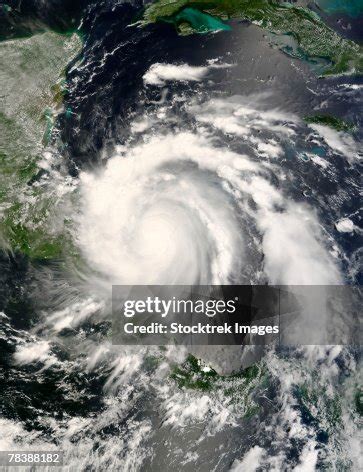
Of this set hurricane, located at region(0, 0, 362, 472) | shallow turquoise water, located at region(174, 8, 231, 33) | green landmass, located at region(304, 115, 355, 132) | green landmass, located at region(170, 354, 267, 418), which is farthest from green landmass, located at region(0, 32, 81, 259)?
green landmass, located at region(304, 115, 355, 132)

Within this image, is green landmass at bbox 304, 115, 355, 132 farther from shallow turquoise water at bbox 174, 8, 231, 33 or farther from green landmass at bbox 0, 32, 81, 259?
green landmass at bbox 0, 32, 81, 259

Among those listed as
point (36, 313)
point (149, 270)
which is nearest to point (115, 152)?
point (149, 270)

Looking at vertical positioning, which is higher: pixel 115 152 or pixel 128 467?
pixel 115 152

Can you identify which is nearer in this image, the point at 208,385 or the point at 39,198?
the point at 208,385

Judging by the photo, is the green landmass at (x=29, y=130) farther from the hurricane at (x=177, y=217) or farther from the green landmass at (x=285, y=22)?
the green landmass at (x=285, y=22)

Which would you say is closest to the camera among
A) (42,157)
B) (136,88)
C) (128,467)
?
(128,467)

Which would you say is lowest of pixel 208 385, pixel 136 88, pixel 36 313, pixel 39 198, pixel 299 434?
pixel 299 434

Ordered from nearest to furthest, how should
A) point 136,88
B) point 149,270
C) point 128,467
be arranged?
1. point 128,467
2. point 149,270
3. point 136,88

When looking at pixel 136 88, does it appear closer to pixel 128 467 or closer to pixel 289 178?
pixel 289 178
